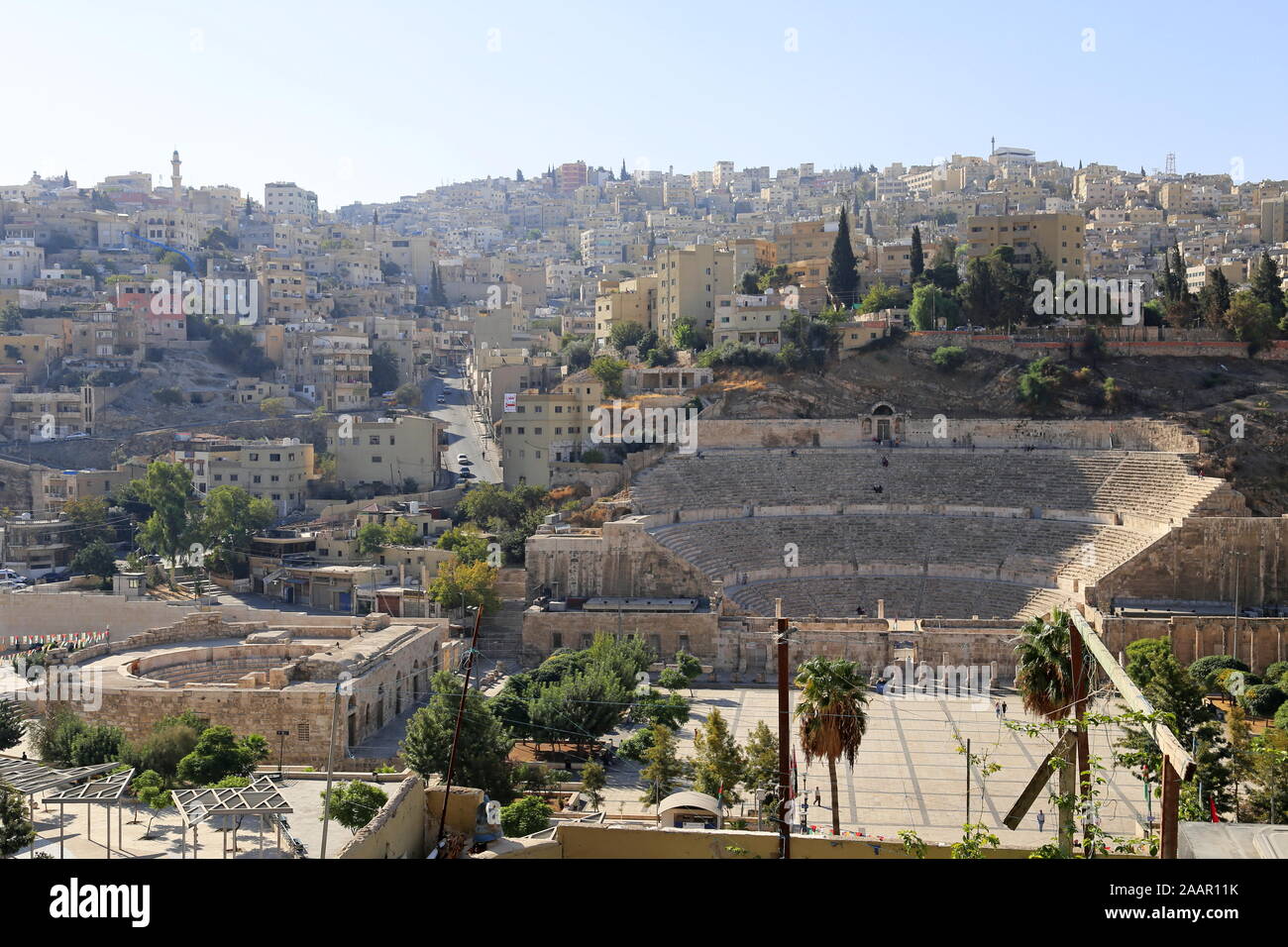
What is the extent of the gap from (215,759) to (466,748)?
13.8ft

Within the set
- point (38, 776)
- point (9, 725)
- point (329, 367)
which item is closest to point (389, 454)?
point (329, 367)

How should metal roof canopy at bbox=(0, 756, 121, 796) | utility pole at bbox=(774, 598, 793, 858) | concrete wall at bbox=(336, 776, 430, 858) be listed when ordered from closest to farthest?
utility pole at bbox=(774, 598, 793, 858) → concrete wall at bbox=(336, 776, 430, 858) → metal roof canopy at bbox=(0, 756, 121, 796)

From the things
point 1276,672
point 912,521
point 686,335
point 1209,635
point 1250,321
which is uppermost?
point 1250,321

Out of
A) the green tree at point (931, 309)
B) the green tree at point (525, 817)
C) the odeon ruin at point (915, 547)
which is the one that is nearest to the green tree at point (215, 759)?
the green tree at point (525, 817)

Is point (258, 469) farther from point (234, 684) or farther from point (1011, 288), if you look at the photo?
point (1011, 288)

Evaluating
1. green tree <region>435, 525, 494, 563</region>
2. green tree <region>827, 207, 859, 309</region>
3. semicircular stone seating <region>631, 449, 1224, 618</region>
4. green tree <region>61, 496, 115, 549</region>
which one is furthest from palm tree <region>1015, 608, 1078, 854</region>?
green tree <region>827, 207, 859, 309</region>

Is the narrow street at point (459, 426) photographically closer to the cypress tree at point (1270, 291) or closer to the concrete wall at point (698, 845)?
the cypress tree at point (1270, 291)

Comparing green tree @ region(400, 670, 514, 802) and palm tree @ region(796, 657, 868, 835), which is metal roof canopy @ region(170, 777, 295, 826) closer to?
green tree @ region(400, 670, 514, 802)

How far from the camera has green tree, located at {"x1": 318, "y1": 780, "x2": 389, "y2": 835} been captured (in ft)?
57.4

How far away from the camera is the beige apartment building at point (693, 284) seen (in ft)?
205

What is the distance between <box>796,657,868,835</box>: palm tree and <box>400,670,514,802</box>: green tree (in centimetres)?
548

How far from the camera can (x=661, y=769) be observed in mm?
24641

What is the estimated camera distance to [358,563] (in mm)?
47469

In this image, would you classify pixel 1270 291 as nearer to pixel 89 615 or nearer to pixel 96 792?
pixel 89 615
